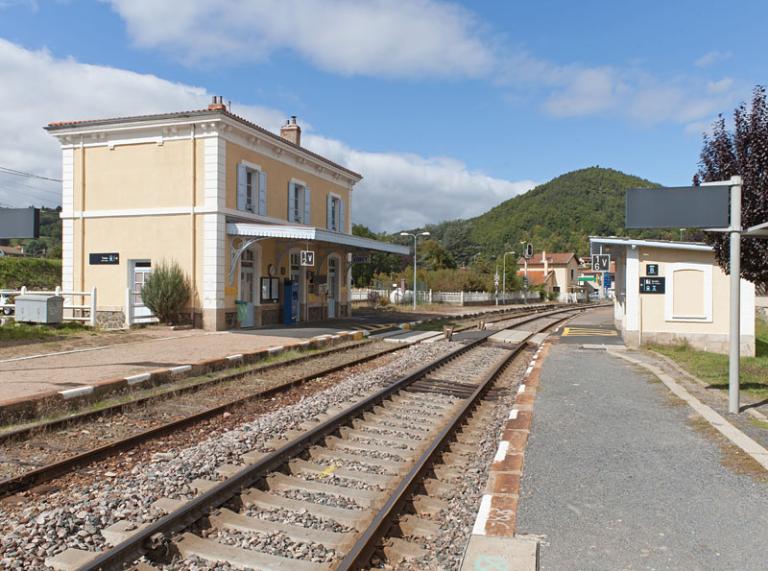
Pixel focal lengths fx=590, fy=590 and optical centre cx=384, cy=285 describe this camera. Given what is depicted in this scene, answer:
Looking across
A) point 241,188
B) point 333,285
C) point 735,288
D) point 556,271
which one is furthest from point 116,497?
point 556,271

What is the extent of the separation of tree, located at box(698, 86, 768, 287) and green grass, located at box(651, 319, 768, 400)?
191 cm

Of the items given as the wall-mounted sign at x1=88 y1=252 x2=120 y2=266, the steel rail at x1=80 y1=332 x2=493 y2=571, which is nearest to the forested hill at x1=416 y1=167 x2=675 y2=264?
the wall-mounted sign at x1=88 y1=252 x2=120 y2=266

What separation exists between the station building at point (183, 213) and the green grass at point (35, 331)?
204cm

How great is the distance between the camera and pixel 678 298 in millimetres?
16609

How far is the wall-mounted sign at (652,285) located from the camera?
A: 16641mm

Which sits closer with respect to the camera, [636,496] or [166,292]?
[636,496]

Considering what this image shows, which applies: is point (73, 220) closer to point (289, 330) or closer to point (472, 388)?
point (289, 330)

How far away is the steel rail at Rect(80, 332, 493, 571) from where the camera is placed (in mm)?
3633

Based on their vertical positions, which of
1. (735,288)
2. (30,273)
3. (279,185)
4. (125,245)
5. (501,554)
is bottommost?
(501,554)

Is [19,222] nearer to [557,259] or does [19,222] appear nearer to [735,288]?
[735,288]

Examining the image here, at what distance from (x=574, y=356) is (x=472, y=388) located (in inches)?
215

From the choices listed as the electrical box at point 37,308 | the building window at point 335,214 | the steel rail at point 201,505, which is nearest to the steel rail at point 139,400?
the steel rail at point 201,505

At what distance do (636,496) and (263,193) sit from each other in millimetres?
19417

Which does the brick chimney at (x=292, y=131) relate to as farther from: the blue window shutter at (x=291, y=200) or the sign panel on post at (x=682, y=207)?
the sign panel on post at (x=682, y=207)
